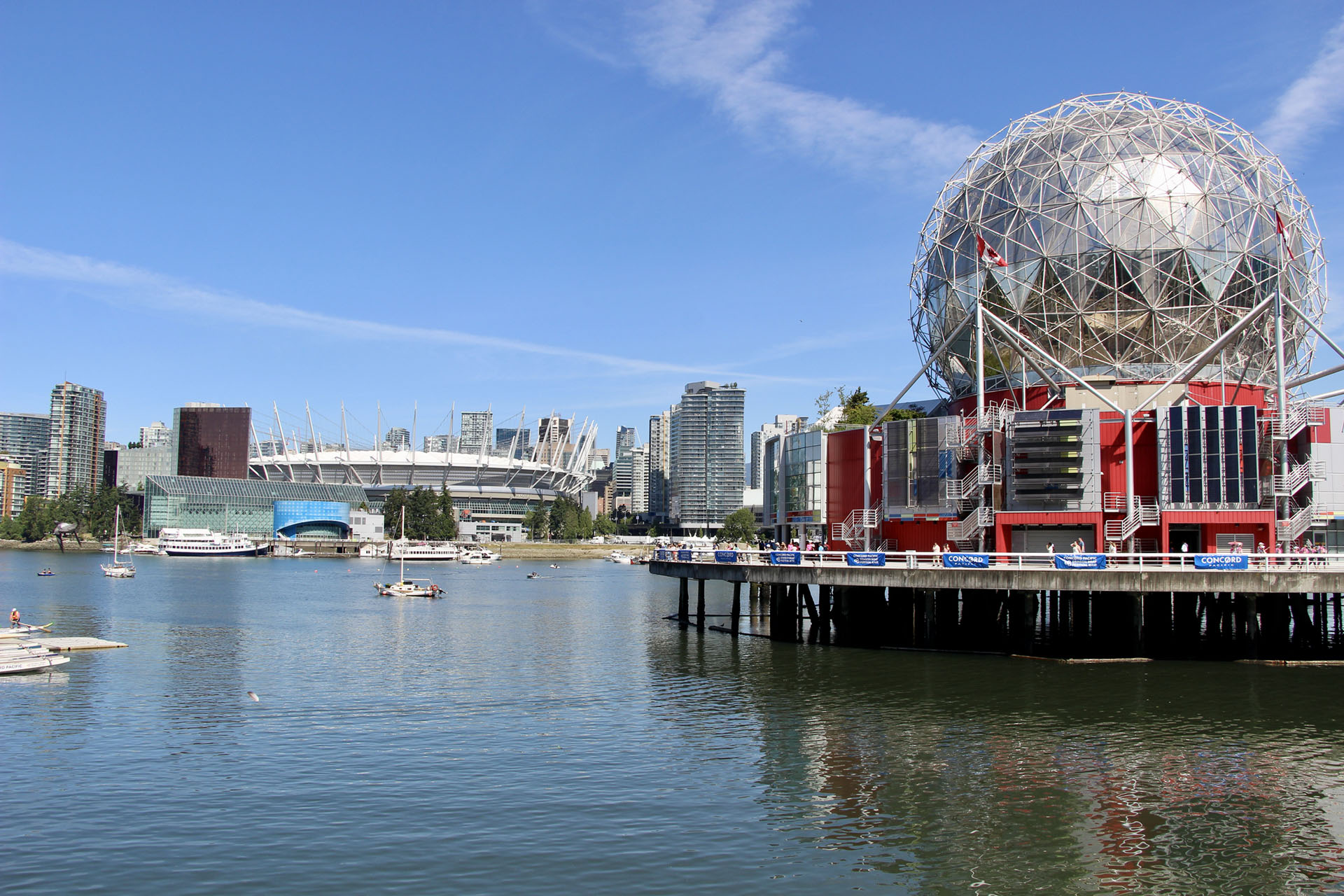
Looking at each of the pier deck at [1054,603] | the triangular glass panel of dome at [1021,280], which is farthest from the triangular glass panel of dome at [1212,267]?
the pier deck at [1054,603]

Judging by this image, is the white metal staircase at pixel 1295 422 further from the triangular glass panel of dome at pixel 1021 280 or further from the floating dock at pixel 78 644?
the floating dock at pixel 78 644

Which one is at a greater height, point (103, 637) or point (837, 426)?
point (837, 426)

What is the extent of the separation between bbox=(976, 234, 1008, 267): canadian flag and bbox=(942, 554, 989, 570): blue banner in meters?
20.4

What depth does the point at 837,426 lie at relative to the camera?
111438 mm

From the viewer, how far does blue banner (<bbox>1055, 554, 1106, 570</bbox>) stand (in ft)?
159

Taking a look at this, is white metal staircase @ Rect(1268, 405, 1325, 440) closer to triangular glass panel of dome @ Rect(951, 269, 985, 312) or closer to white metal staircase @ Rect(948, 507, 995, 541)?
white metal staircase @ Rect(948, 507, 995, 541)

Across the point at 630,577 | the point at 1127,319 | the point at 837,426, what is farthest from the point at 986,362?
the point at 630,577

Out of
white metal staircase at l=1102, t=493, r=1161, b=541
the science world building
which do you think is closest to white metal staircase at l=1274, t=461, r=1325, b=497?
the science world building

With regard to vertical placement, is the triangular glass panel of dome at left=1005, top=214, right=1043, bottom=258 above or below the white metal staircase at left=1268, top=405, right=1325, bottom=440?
above

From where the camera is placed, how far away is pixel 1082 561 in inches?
1916

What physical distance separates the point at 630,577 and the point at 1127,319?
9804 cm

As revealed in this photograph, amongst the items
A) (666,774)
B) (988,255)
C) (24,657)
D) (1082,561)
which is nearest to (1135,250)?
(988,255)

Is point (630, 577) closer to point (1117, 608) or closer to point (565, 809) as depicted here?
point (1117, 608)

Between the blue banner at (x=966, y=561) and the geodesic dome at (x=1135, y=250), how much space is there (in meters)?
17.8
